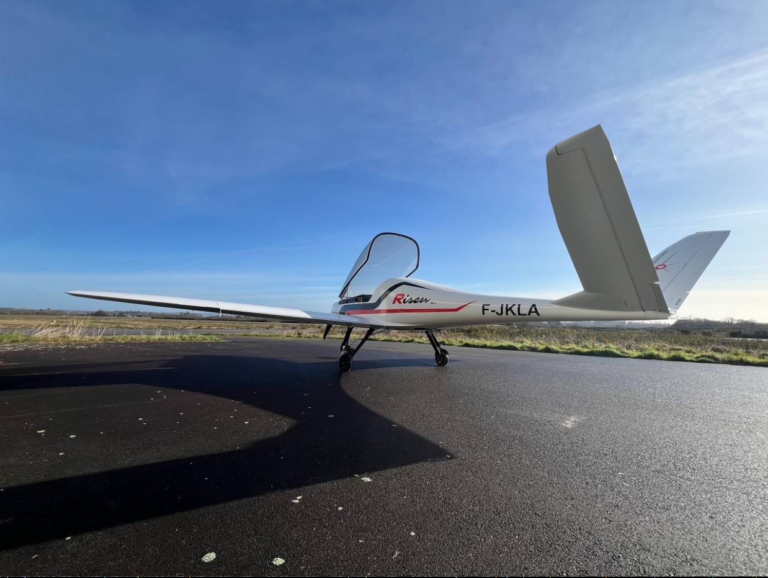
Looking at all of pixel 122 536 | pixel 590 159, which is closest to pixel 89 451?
pixel 122 536

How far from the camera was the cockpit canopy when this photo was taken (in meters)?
9.21

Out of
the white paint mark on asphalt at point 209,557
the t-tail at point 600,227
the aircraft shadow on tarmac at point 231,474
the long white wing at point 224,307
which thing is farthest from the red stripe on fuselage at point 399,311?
the white paint mark on asphalt at point 209,557

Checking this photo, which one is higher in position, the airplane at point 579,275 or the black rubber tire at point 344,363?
the airplane at point 579,275

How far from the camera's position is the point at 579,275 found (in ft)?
12.1

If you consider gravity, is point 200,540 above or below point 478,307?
below

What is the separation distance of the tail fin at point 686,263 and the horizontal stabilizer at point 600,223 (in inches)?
169

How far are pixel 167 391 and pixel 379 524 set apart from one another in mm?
5022

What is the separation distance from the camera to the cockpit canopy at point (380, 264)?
9.21 meters

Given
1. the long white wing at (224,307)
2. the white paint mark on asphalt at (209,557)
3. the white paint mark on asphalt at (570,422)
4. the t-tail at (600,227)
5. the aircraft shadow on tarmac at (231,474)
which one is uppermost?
the t-tail at (600,227)

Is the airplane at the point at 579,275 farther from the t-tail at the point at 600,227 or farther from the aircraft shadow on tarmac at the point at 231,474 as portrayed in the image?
the aircraft shadow on tarmac at the point at 231,474

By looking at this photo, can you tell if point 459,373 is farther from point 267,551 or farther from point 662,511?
point 267,551

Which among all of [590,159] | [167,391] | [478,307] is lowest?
[167,391]

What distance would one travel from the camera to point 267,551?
167 cm

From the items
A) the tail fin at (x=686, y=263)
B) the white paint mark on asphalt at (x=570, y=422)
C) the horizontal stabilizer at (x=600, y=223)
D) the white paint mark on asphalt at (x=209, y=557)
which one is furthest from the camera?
the tail fin at (x=686, y=263)
